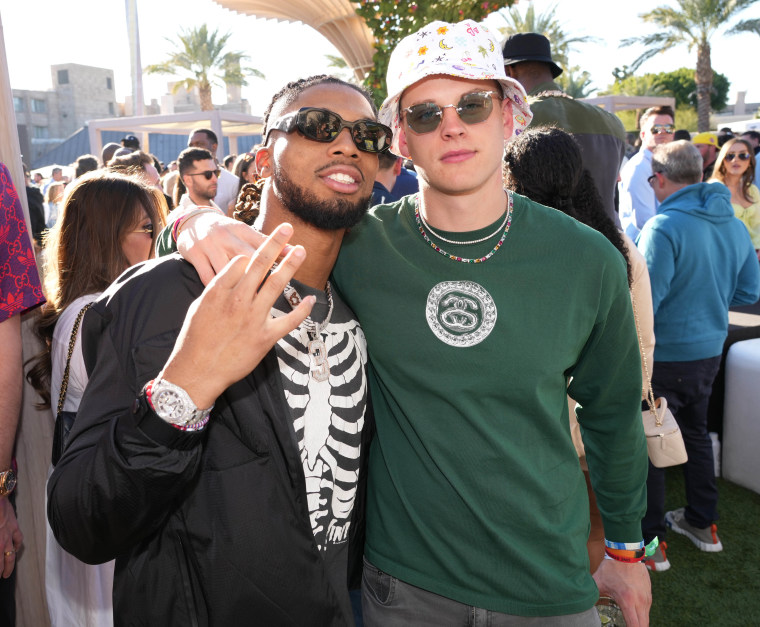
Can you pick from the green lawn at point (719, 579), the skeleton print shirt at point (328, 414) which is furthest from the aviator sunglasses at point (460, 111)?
the green lawn at point (719, 579)

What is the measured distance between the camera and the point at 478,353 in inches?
71.6

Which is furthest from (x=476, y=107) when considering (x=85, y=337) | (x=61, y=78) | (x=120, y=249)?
(x=61, y=78)

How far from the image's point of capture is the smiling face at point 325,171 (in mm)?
1949

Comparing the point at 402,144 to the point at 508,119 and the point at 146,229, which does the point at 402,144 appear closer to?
the point at 508,119

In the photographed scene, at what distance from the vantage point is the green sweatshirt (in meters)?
1.81

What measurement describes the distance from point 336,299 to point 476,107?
749 millimetres

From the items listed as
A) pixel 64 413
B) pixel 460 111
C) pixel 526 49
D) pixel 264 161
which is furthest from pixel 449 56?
pixel 526 49

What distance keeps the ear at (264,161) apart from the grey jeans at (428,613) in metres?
1.34

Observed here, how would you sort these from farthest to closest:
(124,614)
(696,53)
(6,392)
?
(696,53) < (6,392) < (124,614)

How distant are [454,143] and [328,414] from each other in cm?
90

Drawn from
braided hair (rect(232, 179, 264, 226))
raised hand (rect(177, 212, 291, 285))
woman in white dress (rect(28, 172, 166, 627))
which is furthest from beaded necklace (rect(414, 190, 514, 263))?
woman in white dress (rect(28, 172, 166, 627))

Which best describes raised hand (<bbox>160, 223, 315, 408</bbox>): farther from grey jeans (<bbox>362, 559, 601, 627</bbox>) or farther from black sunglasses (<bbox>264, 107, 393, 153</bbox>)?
grey jeans (<bbox>362, 559, 601, 627</bbox>)

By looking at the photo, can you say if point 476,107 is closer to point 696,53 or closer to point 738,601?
point 738,601

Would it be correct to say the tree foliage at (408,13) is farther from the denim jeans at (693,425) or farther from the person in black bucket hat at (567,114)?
the denim jeans at (693,425)
